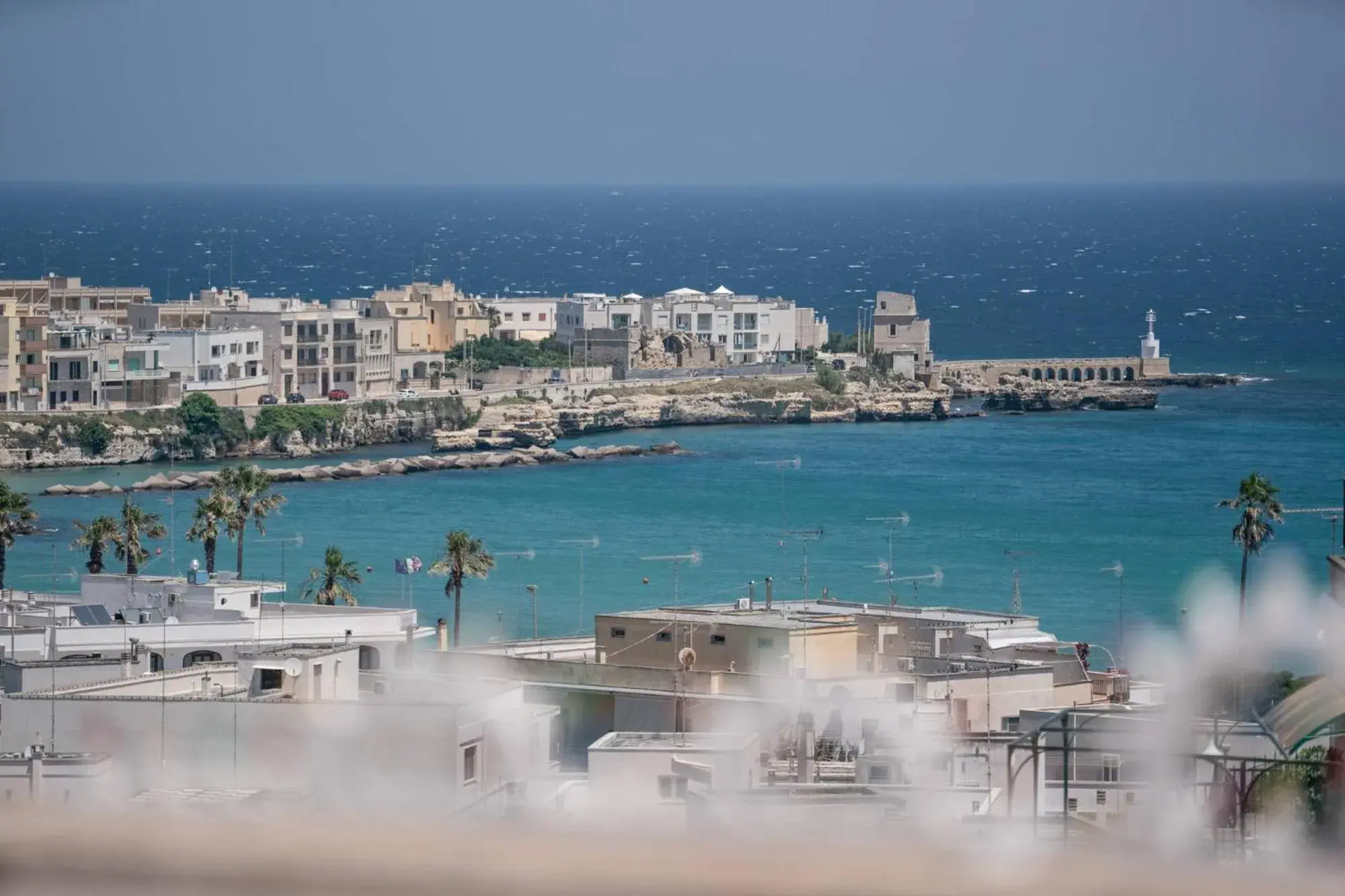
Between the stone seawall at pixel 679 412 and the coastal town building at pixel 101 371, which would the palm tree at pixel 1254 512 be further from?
the coastal town building at pixel 101 371

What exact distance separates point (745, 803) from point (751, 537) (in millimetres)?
22941

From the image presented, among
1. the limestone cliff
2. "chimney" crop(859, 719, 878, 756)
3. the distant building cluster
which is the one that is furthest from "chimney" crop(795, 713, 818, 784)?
the limestone cliff

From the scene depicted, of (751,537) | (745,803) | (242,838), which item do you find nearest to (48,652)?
(745,803)

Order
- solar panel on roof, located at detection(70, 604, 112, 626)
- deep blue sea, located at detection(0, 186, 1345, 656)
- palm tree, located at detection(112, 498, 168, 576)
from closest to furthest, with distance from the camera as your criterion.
→ 1. solar panel on roof, located at detection(70, 604, 112, 626)
2. palm tree, located at detection(112, 498, 168, 576)
3. deep blue sea, located at detection(0, 186, 1345, 656)

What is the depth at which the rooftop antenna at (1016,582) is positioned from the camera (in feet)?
67.5

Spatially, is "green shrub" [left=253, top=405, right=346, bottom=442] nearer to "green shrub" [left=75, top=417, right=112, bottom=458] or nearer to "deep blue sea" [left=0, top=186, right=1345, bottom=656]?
"deep blue sea" [left=0, top=186, right=1345, bottom=656]

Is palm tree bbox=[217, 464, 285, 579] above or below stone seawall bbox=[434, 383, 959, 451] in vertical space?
below

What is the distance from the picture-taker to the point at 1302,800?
4.90 m

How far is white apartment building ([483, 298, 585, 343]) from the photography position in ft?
147

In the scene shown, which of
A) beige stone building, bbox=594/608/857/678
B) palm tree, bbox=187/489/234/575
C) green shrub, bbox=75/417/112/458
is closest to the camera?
beige stone building, bbox=594/608/857/678

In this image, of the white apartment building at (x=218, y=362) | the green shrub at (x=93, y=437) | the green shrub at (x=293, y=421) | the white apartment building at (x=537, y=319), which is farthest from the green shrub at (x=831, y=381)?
the green shrub at (x=93, y=437)

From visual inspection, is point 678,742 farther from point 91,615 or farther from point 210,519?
point 210,519

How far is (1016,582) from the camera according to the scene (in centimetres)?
2173

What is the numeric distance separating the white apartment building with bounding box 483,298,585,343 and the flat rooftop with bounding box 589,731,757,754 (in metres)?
35.9
